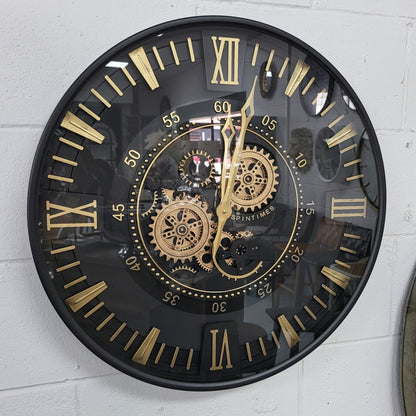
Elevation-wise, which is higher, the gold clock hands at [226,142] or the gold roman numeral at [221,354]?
the gold clock hands at [226,142]

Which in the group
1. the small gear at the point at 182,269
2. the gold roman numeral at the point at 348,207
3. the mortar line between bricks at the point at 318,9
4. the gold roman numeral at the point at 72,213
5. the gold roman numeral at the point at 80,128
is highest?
the mortar line between bricks at the point at 318,9

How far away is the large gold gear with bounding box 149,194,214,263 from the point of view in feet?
2.28

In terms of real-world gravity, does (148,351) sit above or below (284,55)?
below

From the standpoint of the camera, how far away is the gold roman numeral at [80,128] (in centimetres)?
65

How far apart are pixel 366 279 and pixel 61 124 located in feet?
2.12

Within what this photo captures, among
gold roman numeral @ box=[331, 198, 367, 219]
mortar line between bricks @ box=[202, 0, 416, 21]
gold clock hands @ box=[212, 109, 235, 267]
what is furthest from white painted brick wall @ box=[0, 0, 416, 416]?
gold clock hands @ box=[212, 109, 235, 267]

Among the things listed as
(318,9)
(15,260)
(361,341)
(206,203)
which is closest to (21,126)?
(15,260)

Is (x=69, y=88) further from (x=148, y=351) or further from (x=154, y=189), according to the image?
(x=148, y=351)

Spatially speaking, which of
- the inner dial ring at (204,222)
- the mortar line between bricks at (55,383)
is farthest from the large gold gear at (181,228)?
the mortar line between bricks at (55,383)

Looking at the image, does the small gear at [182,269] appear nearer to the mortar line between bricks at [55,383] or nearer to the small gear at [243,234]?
the small gear at [243,234]

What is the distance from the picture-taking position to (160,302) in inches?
28.1

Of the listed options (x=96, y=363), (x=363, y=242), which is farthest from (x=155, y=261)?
(x=363, y=242)

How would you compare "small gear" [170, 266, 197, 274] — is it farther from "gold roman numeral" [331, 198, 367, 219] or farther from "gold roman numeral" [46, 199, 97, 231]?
"gold roman numeral" [331, 198, 367, 219]

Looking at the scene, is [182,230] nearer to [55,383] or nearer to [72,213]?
[72,213]
